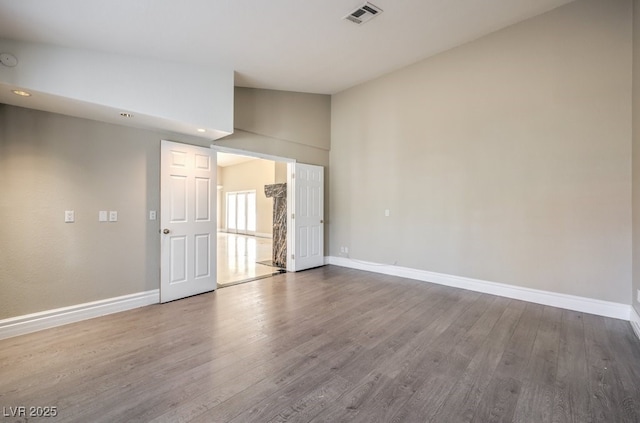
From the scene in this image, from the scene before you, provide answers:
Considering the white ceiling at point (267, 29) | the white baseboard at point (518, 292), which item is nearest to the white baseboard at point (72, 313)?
the white ceiling at point (267, 29)

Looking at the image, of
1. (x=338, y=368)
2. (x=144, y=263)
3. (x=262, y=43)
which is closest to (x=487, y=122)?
(x=262, y=43)

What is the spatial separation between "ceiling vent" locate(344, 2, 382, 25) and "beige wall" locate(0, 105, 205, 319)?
2755 millimetres

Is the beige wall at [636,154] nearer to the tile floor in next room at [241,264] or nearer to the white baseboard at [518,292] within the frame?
the white baseboard at [518,292]

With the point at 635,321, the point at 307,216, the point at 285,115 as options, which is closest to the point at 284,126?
the point at 285,115

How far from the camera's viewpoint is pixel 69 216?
3.10 meters

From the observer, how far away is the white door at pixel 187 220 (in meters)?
3.77

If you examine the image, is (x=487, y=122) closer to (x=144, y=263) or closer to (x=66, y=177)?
(x=144, y=263)

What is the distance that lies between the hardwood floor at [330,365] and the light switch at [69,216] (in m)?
1.14

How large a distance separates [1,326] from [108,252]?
1.05 meters

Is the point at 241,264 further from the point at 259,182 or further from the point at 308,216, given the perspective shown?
the point at 259,182

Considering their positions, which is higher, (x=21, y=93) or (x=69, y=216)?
(x=21, y=93)

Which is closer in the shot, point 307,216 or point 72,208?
point 72,208

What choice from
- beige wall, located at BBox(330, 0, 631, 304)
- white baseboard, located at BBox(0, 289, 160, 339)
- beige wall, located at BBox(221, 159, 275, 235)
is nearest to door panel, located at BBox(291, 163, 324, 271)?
beige wall, located at BBox(330, 0, 631, 304)

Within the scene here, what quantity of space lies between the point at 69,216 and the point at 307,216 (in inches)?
142
